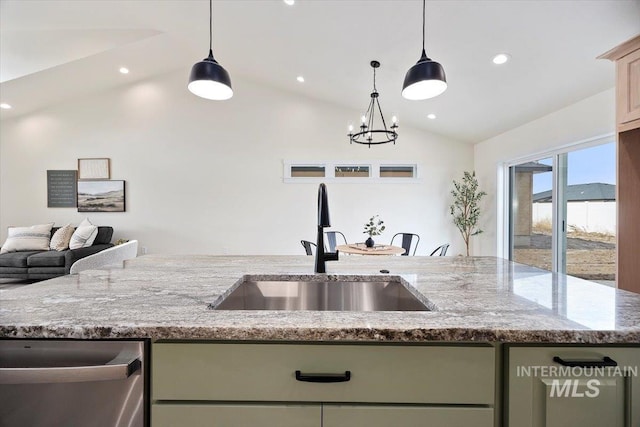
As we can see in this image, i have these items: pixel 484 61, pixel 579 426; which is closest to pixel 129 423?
pixel 579 426

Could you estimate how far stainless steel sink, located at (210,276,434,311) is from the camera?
1.30m

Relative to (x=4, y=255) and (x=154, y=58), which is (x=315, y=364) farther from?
(x=4, y=255)

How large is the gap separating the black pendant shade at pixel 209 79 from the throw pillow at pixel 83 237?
4.25 metres

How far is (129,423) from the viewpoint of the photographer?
71cm

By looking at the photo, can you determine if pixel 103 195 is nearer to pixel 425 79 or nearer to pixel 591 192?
pixel 425 79

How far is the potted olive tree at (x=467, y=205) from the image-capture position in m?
4.92

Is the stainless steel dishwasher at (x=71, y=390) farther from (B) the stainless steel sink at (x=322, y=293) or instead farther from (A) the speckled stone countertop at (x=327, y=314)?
(B) the stainless steel sink at (x=322, y=293)

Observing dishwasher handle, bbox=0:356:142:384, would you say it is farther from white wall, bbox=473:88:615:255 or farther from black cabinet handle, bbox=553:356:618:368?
white wall, bbox=473:88:615:255

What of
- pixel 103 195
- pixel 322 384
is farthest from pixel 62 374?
pixel 103 195

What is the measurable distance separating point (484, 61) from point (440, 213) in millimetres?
2846

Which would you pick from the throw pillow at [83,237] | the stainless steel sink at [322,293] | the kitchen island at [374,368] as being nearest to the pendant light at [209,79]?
the stainless steel sink at [322,293]

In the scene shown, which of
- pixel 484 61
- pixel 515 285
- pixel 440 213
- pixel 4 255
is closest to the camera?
pixel 515 285

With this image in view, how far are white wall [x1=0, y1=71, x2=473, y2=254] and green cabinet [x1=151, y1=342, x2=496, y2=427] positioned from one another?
15.1ft

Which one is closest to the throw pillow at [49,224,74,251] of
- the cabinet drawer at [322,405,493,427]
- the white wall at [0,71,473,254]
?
the white wall at [0,71,473,254]
